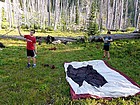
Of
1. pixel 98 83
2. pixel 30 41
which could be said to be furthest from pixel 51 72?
pixel 98 83

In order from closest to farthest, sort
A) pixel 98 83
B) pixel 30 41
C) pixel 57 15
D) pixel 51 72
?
pixel 98 83
pixel 51 72
pixel 30 41
pixel 57 15

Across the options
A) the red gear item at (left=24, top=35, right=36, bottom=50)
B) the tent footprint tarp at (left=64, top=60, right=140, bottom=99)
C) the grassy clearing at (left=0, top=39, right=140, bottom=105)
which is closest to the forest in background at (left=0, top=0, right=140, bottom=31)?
the grassy clearing at (left=0, top=39, right=140, bottom=105)

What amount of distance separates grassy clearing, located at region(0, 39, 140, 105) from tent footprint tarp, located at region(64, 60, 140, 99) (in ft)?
0.95

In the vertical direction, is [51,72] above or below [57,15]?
below

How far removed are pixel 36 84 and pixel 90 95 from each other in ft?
9.52

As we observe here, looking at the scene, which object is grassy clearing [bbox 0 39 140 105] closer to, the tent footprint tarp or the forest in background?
the tent footprint tarp

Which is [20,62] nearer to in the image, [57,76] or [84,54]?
[57,76]

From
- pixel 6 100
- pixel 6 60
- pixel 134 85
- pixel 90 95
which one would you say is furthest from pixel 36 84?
pixel 6 60

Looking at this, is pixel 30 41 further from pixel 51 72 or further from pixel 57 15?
pixel 57 15

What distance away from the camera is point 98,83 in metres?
9.55

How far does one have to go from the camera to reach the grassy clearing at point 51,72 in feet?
27.5

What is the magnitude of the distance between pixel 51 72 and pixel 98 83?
3.45 meters

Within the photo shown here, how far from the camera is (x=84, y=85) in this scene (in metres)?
9.25

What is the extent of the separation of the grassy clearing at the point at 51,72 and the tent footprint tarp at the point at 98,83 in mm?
291
